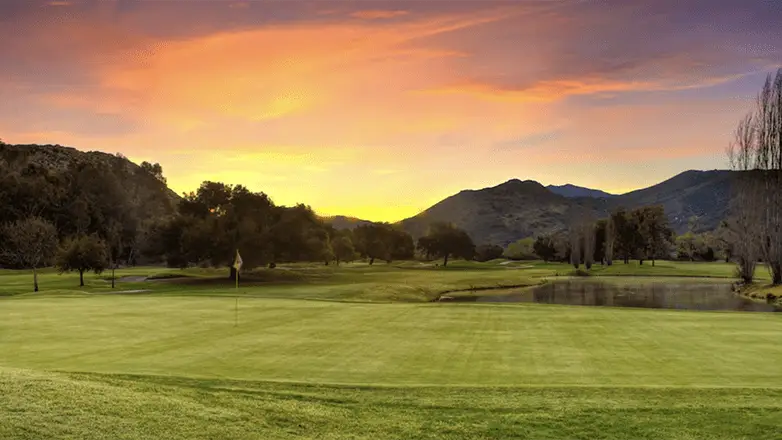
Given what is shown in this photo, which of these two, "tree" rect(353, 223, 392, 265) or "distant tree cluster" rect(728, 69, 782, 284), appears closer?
"distant tree cluster" rect(728, 69, 782, 284)

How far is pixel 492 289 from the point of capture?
77438mm

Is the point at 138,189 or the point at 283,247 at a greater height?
the point at 138,189

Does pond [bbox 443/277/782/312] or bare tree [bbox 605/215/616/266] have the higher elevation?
bare tree [bbox 605/215/616/266]

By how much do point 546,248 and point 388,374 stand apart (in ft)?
499

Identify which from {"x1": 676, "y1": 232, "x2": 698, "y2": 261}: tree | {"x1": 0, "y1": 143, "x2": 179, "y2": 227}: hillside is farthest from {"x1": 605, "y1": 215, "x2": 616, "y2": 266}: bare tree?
{"x1": 0, "y1": 143, "x2": 179, "y2": 227}: hillside

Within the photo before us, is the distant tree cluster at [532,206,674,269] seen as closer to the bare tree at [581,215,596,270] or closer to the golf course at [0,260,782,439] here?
the bare tree at [581,215,596,270]

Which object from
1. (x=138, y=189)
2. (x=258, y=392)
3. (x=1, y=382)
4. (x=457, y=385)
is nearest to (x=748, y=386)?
(x=457, y=385)

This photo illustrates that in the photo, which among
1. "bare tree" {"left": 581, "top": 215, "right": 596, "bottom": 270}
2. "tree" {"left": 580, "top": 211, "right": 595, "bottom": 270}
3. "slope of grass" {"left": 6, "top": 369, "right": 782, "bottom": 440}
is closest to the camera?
"slope of grass" {"left": 6, "top": 369, "right": 782, "bottom": 440}

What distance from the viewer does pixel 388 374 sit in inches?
652

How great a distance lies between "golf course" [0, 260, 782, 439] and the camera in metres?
11.4

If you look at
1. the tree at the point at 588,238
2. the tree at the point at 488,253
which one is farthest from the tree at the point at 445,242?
the tree at the point at 588,238

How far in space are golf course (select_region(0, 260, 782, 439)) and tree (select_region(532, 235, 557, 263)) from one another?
433ft

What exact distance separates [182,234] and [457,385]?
6660 centimetres

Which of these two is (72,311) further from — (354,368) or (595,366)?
(595,366)
